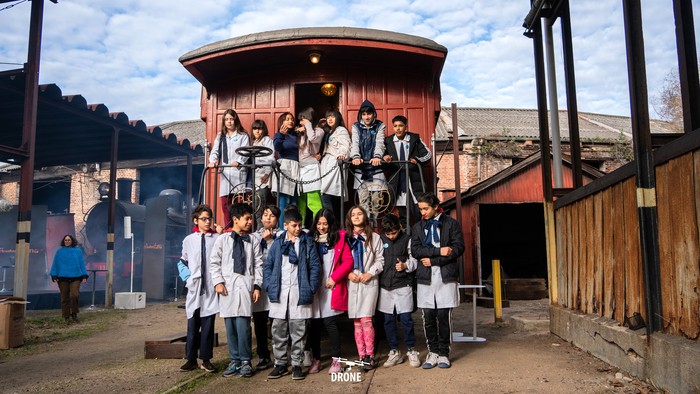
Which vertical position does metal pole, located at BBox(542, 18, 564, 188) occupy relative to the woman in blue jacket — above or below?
above

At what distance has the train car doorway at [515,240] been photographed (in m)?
18.2

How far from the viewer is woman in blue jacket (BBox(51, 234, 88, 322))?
10.7 metres

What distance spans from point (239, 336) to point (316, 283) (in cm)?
88

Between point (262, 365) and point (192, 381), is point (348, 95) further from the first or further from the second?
point (192, 381)

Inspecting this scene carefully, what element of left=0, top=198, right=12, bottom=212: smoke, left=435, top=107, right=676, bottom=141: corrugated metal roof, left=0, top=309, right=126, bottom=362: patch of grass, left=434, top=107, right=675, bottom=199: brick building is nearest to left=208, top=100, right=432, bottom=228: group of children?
left=0, top=309, right=126, bottom=362: patch of grass

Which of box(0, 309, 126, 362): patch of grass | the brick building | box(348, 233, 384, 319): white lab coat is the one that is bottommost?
box(0, 309, 126, 362): patch of grass

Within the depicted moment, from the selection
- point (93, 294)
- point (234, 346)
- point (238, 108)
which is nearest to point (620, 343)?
point (234, 346)

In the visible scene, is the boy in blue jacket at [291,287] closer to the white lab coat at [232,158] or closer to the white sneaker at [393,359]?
the white sneaker at [393,359]

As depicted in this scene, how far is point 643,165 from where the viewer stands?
4.48m

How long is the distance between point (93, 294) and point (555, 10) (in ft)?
41.0

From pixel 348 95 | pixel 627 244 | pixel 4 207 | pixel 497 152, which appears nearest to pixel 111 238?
pixel 4 207

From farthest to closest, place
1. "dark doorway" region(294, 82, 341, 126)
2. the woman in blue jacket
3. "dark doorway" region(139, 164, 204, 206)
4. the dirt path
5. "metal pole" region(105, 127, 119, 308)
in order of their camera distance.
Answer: "dark doorway" region(139, 164, 204, 206) → "metal pole" region(105, 127, 119, 308) → the woman in blue jacket → "dark doorway" region(294, 82, 341, 126) → the dirt path

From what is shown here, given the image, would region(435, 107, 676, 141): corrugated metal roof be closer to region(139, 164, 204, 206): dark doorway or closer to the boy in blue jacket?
region(139, 164, 204, 206): dark doorway

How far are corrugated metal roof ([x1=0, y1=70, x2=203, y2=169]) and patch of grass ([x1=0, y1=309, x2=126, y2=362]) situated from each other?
146 inches
